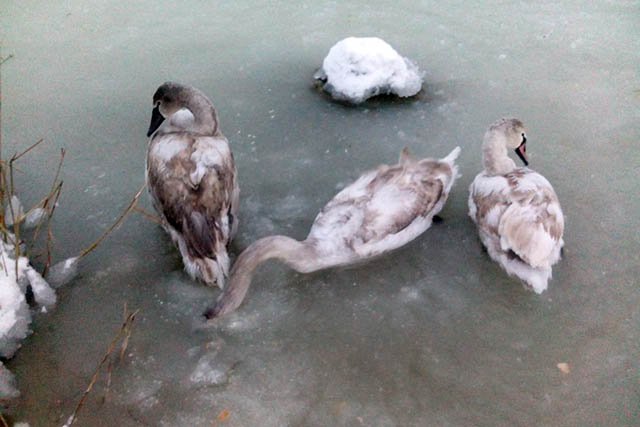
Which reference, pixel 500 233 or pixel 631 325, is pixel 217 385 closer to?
pixel 500 233

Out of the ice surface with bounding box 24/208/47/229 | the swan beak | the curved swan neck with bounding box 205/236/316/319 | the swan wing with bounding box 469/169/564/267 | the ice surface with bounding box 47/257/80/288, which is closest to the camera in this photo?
the curved swan neck with bounding box 205/236/316/319

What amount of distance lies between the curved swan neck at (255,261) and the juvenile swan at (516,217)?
52.3 inches

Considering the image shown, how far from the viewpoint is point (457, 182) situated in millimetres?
4867

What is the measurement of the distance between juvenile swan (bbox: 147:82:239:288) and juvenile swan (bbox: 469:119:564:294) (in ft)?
6.22

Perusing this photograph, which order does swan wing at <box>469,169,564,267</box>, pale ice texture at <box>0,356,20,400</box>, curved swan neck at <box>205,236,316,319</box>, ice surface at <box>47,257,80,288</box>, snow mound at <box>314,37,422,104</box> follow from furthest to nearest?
snow mound at <box>314,37,422,104</box> → ice surface at <box>47,257,80,288</box> → swan wing at <box>469,169,564,267</box> → curved swan neck at <box>205,236,316,319</box> → pale ice texture at <box>0,356,20,400</box>

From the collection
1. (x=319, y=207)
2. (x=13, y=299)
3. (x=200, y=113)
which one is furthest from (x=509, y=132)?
(x=13, y=299)

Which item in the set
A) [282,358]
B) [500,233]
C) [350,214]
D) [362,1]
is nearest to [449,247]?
[500,233]

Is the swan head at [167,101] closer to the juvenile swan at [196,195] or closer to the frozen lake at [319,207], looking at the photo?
the juvenile swan at [196,195]

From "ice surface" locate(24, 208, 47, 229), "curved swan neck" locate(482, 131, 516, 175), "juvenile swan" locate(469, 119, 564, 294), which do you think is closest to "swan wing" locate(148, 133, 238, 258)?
"ice surface" locate(24, 208, 47, 229)

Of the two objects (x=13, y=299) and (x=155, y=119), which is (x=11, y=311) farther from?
(x=155, y=119)

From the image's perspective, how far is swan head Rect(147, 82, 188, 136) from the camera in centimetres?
459

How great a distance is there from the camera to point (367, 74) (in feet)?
18.5

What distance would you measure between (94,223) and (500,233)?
10.2ft

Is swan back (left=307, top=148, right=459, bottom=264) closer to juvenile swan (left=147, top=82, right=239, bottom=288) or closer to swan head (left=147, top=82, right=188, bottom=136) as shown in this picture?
juvenile swan (left=147, top=82, right=239, bottom=288)
